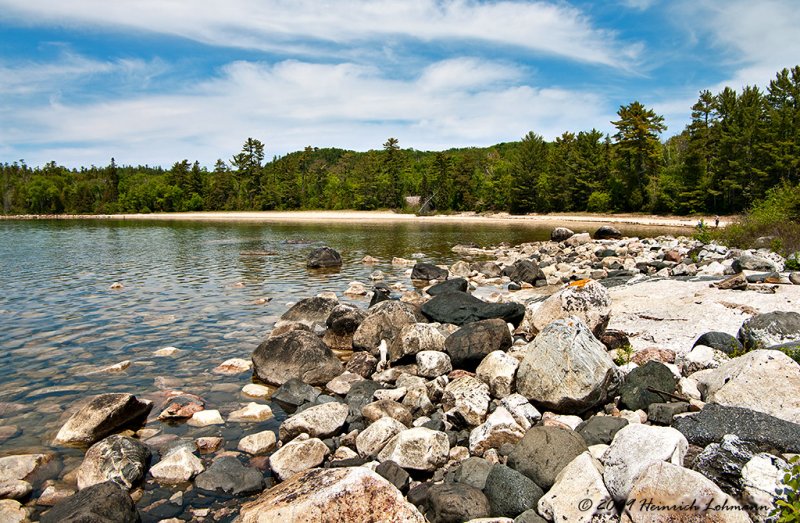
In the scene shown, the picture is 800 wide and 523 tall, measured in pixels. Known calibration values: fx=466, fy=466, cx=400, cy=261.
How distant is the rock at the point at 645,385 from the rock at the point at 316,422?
16.3 ft

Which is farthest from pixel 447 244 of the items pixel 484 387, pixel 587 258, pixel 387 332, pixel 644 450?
pixel 644 450

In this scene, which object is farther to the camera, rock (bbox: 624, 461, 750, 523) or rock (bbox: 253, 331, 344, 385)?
rock (bbox: 253, 331, 344, 385)

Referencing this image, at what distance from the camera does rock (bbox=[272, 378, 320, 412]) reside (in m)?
9.61

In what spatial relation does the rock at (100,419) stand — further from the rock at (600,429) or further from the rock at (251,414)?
the rock at (600,429)

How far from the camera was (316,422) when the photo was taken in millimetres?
8070

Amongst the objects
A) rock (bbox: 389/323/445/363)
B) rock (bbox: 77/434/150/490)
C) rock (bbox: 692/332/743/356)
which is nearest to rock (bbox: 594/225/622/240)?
rock (bbox: 692/332/743/356)

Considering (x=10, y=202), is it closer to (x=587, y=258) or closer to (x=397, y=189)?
(x=397, y=189)

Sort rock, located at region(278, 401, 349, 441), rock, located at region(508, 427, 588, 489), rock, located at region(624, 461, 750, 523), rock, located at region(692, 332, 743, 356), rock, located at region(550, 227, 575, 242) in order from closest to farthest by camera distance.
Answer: rock, located at region(624, 461, 750, 523) → rock, located at region(508, 427, 588, 489) → rock, located at region(278, 401, 349, 441) → rock, located at region(692, 332, 743, 356) → rock, located at region(550, 227, 575, 242)

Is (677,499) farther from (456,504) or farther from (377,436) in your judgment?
(377,436)

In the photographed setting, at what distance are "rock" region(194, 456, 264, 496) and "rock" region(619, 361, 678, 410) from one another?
20.1 feet

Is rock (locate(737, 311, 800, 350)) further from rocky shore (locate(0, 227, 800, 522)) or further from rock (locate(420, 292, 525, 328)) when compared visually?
rock (locate(420, 292, 525, 328))

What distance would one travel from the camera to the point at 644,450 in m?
5.41

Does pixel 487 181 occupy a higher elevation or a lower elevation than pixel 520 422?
higher

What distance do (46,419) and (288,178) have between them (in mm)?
121267
